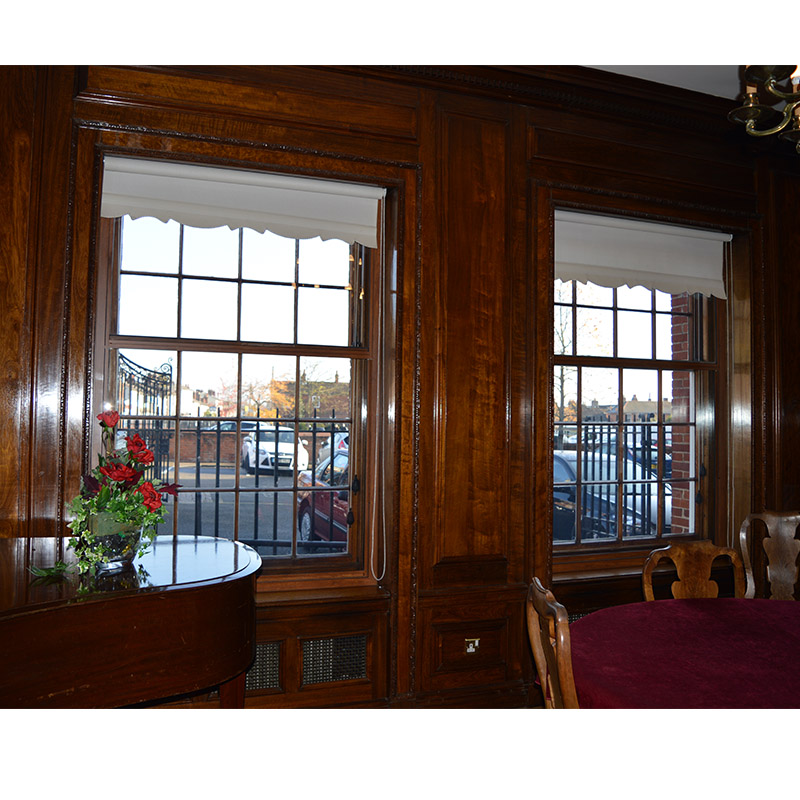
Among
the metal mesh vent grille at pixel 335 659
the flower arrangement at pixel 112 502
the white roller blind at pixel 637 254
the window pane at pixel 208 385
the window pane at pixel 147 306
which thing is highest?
the white roller blind at pixel 637 254

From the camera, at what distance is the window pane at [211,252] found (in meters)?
2.90

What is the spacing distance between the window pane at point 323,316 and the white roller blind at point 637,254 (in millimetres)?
1198

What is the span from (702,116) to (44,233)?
3427 millimetres

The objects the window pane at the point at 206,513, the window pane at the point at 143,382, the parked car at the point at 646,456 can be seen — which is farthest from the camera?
the parked car at the point at 646,456

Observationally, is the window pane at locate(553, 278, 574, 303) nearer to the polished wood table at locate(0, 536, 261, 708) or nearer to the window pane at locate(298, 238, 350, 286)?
the window pane at locate(298, 238, 350, 286)

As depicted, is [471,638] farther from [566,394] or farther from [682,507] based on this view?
[682,507]

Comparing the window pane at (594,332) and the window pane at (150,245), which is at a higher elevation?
the window pane at (150,245)

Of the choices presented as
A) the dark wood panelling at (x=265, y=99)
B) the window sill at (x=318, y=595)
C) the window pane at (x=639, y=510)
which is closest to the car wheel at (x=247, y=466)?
the window sill at (x=318, y=595)

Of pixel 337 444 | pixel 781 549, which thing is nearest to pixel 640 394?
pixel 781 549

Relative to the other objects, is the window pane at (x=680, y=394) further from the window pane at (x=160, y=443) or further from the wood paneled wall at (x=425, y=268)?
the window pane at (x=160, y=443)

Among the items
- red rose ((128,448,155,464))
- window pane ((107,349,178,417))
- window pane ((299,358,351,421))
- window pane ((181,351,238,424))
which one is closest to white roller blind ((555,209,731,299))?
window pane ((299,358,351,421))

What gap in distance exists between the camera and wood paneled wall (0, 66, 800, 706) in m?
2.45

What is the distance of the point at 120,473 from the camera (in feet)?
6.17

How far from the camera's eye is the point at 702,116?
11.4 ft
